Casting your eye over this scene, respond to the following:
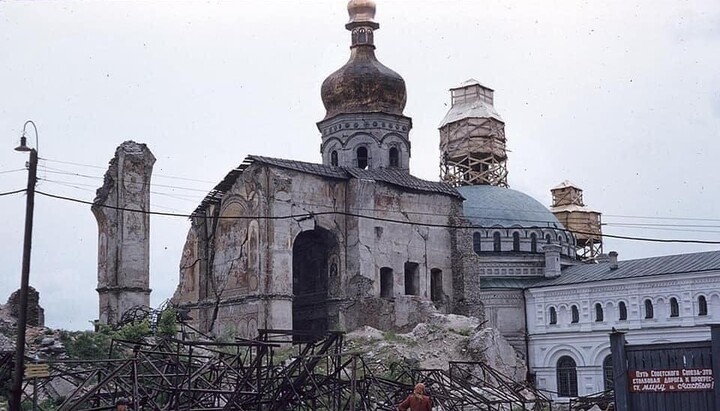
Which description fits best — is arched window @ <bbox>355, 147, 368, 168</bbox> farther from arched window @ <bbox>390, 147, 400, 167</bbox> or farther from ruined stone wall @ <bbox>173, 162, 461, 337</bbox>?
ruined stone wall @ <bbox>173, 162, 461, 337</bbox>

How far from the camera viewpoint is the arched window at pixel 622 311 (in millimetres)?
49094

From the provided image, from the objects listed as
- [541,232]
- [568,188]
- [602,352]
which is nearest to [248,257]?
[602,352]

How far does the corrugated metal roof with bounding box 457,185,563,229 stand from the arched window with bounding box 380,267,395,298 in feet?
63.3

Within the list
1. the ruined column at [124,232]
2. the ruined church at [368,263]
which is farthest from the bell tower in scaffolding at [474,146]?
the ruined column at [124,232]

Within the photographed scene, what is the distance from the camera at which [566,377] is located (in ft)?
167

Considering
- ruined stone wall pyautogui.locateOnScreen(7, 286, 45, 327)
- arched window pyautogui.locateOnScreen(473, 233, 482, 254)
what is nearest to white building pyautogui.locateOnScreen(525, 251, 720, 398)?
arched window pyautogui.locateOnScreen(473, 233, 482, 254)

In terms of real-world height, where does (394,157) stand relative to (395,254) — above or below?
above

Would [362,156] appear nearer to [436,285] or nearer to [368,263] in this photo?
[436,285]

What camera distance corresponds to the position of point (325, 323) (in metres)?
38.2

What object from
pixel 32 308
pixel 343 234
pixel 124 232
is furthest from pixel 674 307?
pixel 32 308

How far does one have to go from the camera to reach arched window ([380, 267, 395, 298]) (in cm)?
3881

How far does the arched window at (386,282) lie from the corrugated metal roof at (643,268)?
15391 millimetres

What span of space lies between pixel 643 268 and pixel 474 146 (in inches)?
657

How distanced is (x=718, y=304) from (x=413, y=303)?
1581 cm
